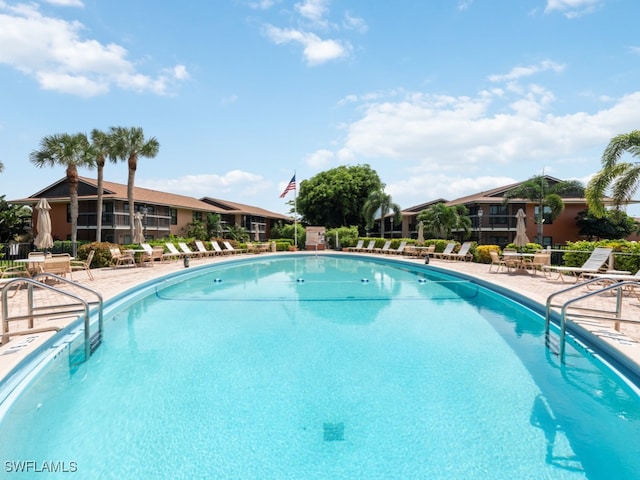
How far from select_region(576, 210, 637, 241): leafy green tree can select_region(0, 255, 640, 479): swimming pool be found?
30.7m

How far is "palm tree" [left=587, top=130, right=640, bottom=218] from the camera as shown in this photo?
13.1 metres

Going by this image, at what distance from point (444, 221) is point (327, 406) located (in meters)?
29.1

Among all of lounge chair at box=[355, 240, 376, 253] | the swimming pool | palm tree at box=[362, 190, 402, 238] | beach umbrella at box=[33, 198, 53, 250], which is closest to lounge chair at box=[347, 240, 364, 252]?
lounge chair at box=[355, 240, 376, 253]

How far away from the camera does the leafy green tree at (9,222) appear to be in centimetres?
2689

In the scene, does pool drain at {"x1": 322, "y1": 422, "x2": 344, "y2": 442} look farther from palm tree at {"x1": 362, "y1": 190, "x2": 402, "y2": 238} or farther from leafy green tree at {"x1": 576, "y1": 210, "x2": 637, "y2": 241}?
leafy green tree at {"x1": 576, "y1": 210, "x2": 637, "y2": 241}

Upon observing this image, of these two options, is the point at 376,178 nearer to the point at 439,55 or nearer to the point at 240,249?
the point at 240,249

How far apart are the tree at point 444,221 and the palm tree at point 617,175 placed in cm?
1735

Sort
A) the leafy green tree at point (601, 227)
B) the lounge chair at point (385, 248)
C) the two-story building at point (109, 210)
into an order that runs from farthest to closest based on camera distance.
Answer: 1. the leafy green tree at point (601, 227)
2. the two-story building at point (109, 210)
3. the lounge chair at point (385, 248)

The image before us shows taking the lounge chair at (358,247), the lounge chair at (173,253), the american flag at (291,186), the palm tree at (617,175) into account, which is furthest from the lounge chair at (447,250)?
the lounge chair at (173,253)

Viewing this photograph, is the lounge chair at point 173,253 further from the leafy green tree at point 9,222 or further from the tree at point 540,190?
the tree at point 540,190

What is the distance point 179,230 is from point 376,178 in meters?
21.8

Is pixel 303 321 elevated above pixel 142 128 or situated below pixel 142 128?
below

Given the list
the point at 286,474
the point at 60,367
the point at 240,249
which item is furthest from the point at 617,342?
the point at 240,249

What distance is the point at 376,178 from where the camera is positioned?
43.8 meters
